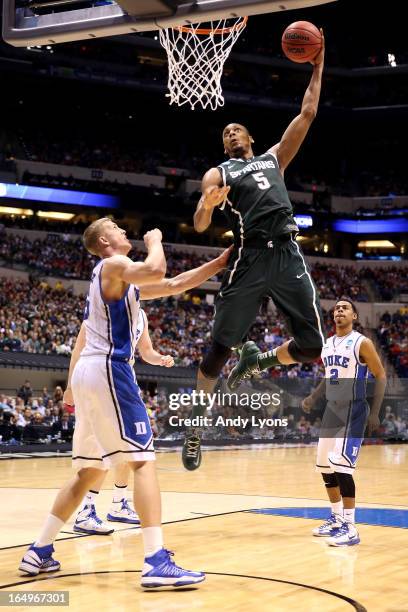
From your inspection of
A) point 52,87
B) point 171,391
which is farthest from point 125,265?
point 52,87

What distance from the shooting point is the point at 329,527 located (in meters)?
7.12

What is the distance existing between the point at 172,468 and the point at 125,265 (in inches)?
363

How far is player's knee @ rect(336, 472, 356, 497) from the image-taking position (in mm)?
6938

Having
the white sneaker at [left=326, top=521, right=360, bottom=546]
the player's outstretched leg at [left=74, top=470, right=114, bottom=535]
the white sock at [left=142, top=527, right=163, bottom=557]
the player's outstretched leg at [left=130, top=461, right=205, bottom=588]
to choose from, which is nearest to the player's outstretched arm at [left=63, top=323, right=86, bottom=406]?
the player's outstretched leg at [left=74, top=470, right=114, bottom=535]

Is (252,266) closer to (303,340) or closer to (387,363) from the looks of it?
(303,340)

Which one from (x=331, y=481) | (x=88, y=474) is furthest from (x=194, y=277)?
(x=331, y=481)

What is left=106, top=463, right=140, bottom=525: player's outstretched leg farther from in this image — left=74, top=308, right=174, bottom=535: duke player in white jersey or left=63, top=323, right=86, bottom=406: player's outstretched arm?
left=63, top=323, right=86, bottom=406: player's outstretched arm

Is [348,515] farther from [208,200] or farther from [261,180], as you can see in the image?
[208,200]

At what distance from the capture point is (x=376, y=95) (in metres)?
37.2

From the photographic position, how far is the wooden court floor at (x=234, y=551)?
4.69 meters

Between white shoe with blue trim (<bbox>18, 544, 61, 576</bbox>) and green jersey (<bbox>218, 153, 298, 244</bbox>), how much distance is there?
8.13 ft

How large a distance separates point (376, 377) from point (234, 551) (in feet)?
6.37

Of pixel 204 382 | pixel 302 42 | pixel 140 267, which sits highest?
pixel 302 42

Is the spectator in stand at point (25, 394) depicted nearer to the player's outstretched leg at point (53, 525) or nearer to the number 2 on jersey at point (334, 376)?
the number 2 on jersey at point (334, 376)
